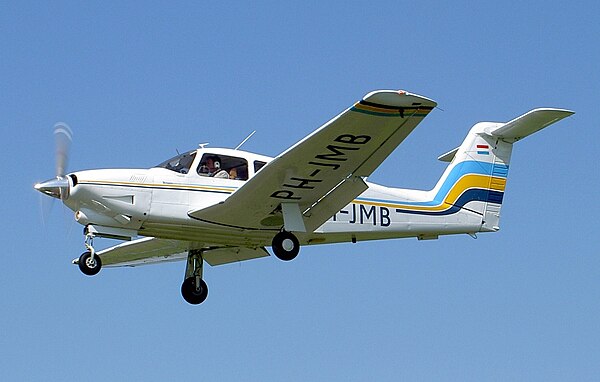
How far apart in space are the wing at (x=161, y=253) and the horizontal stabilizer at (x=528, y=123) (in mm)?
5291

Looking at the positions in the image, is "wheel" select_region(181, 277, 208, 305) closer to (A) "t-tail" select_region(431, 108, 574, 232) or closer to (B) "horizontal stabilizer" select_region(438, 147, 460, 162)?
(A) "t-tail" select_region(431, 108, 574, 232)

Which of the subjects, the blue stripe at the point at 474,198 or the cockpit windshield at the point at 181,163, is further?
the blue stripe at the point at 474,198

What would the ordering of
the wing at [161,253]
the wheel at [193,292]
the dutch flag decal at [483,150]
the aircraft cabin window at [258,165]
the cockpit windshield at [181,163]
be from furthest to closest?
the dutch flag decal at [483,150] → the wing at [161,253] → the wheel at [193,292] → the aircraft cabin window at [258,165] → the cockpit windshield at [181,163]

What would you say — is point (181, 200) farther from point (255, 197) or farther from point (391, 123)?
point (391, 123)

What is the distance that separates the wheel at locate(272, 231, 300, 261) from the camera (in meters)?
20.8

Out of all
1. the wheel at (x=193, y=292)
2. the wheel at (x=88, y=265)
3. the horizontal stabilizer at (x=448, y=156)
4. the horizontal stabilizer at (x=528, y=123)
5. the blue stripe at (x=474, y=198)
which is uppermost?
the horizontal stabilizer at (x=528, y=123)

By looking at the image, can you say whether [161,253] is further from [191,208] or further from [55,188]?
[55,188]

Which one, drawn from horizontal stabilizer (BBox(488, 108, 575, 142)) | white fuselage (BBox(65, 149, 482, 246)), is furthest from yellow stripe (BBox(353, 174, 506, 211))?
horizontal stabilizer (BBox(488, 108, 575, 142))

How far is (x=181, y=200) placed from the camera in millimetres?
20859

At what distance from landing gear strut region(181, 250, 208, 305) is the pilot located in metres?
2.35

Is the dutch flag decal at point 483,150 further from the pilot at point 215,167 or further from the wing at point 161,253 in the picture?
the pilot at point 215,167

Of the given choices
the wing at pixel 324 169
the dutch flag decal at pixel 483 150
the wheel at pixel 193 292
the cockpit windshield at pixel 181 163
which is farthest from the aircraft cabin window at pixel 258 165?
the dutch flag decal at pixel 483 150

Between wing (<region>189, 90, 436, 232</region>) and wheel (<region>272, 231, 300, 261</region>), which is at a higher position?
wing (<region>189, 90, 436, 232</region>)

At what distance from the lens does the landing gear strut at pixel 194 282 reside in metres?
22.7
